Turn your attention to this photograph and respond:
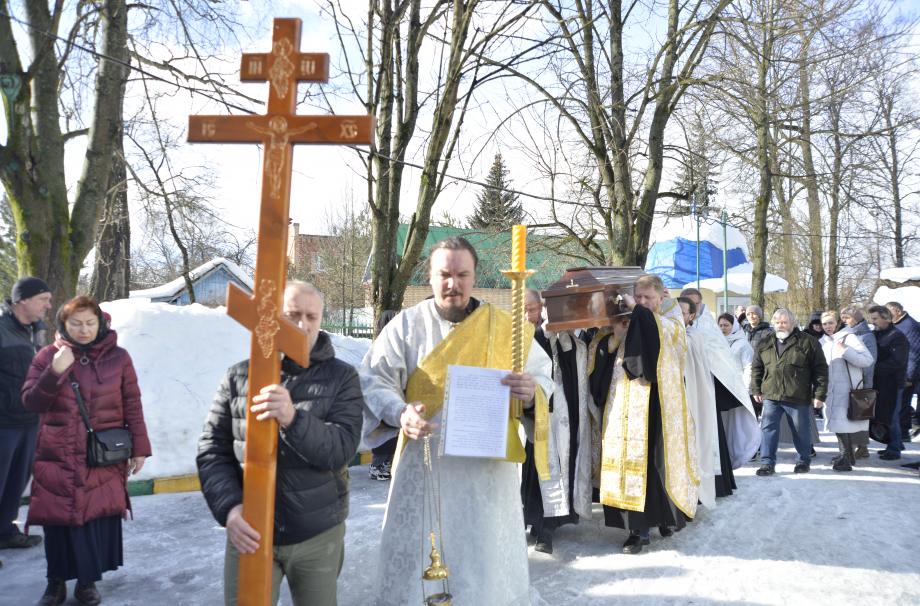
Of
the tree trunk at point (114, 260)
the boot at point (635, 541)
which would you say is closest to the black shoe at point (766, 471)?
the boot at point (635, 541)

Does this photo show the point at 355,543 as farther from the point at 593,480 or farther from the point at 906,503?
the point at 906,503

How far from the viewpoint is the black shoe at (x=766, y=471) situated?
26.4 feet

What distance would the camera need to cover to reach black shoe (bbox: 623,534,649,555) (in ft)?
17.4

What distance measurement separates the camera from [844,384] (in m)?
8.84

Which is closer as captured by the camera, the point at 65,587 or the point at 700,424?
the point at 65,587

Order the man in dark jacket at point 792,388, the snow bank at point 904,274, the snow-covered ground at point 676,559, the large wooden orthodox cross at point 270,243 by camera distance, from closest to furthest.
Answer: the large wooden orthodox cross at point 270,243, the snow-covered ground at point 676,559, the man in dark jacket at point 792,388, the snow bank at point 904,274

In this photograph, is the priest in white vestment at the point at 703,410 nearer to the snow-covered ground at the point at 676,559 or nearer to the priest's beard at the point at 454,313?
the snow-covered ground at the point at 676,559

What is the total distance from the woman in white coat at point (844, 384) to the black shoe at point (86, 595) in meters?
7.51

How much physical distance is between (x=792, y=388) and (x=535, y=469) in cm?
406

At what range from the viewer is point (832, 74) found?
12.7 metres

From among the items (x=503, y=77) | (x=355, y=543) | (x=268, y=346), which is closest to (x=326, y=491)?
(x=268, y=346)

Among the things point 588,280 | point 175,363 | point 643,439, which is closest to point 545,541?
point 643,439

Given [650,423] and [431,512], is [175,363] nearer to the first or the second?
[650,423]

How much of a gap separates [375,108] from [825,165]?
39.6 ft
